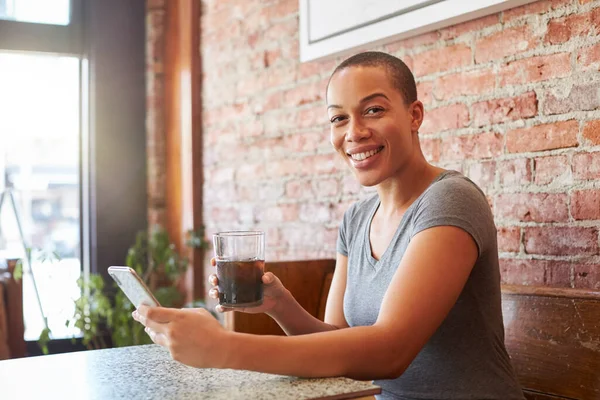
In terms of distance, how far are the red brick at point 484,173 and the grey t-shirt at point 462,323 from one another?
424mm

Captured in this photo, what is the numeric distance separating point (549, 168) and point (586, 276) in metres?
0.27

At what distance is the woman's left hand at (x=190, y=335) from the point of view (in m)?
1.07


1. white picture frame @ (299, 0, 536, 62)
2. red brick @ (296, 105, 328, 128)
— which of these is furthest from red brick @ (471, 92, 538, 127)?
red brick @ (296, 105, 328, 128)

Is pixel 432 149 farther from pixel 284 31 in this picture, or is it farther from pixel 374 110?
pixel 284 31

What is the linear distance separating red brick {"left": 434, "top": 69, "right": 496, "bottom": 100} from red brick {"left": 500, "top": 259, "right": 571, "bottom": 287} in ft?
1.47

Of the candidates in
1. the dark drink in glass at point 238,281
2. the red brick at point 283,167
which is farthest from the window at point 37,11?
the dark drink in glass at point 238,281

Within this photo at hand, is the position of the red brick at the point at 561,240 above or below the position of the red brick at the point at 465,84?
below

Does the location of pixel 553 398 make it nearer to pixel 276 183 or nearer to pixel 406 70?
pixel 406 70

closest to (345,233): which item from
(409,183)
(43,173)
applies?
(409,183)

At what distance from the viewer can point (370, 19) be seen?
87.1 inches

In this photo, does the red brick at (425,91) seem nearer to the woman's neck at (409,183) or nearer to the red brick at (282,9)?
the woman's neck at (409,183)

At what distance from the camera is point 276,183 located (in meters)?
2.83

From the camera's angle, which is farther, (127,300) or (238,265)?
(127,300)

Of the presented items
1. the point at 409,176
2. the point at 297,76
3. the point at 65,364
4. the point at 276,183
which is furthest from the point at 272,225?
the point at 65,364
